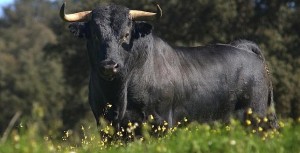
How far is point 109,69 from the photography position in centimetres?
994

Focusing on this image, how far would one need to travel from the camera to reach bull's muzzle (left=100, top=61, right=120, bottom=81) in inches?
392

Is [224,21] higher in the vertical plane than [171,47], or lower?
lower

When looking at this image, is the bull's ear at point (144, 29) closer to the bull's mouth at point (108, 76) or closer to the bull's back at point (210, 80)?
the bull's back at point (210, 80)

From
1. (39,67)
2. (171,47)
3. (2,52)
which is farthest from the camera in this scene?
(2,52)

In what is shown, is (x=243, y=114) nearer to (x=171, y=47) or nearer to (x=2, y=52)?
(x=171, y=47)

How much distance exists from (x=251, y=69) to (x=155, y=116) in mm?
3166

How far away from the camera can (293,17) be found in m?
35.5

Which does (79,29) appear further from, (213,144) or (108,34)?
(213,144)

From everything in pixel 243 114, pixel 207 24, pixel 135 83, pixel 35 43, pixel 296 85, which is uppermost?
pixel 135 83

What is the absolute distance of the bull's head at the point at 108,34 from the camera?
1038 centimetres

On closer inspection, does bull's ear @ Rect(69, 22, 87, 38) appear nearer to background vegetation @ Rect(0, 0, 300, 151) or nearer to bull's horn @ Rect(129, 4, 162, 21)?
bull's horn @ Rect(129, 4, 162, 21)

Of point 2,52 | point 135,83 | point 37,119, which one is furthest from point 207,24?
point 2,52

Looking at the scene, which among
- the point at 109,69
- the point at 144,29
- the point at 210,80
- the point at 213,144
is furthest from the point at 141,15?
the point at 213,144

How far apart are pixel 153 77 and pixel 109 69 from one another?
1458mm
